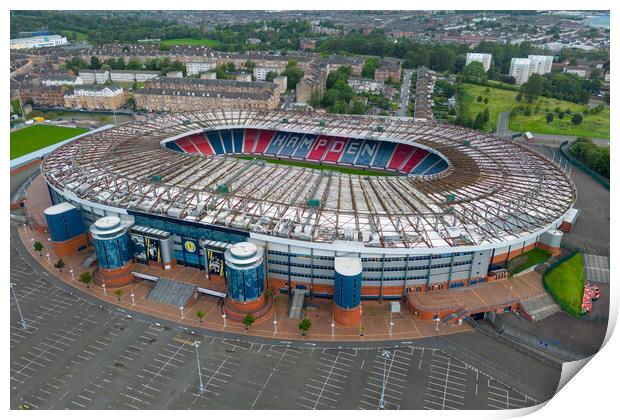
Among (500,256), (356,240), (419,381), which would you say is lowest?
(419,381)

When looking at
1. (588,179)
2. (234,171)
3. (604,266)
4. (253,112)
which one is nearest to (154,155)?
(234,171)

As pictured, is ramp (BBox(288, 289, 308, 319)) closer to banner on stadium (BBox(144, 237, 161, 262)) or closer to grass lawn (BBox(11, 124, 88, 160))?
banner on stadium (BBox(144, 237, 161, 262))

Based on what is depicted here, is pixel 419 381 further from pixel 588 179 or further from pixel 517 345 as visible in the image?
pixel 588 179

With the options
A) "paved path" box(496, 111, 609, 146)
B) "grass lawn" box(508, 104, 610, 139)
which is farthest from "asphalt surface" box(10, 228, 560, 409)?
"grass lawn" box(508, 104, 610, 139)

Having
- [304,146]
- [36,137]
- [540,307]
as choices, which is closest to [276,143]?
[304,146]

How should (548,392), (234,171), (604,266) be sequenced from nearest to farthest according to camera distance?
(548,392) < (604,266) < (234,171)

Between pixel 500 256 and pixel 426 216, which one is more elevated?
pixel 426 216
